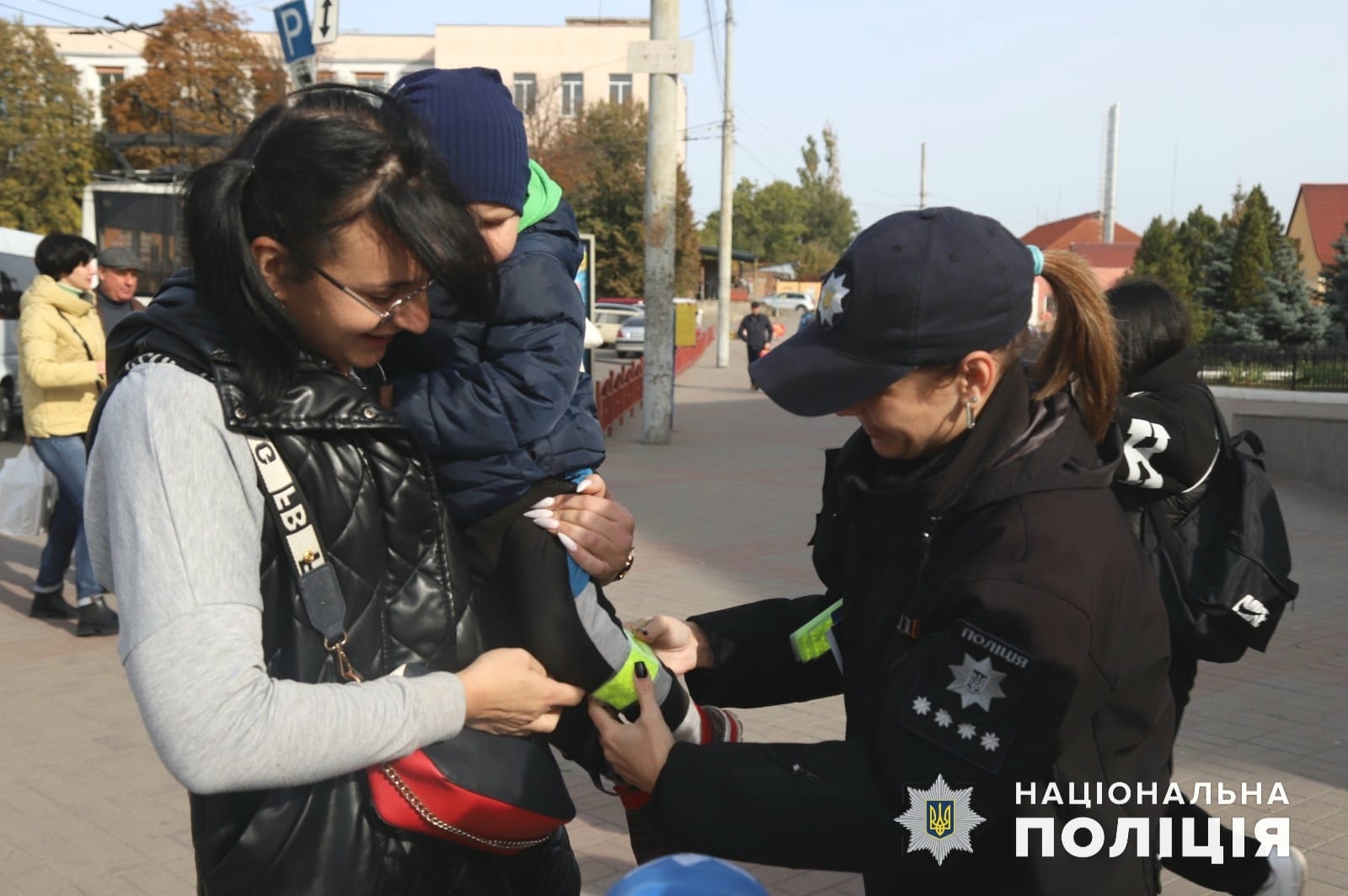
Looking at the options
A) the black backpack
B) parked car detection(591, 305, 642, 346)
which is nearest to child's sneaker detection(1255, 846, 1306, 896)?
the black backpack

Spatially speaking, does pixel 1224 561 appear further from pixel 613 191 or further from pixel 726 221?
pixel 613 191

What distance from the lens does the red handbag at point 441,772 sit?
5.42ft

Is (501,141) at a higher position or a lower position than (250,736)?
higher

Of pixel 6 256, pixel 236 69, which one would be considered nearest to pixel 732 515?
pixel 6 256

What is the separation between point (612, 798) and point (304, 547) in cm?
340

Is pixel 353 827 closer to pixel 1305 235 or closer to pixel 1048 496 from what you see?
pixel 1048 496

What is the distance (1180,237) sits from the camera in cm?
4141

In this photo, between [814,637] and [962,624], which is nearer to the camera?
[962,624]

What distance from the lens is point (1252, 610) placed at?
3.10 metres

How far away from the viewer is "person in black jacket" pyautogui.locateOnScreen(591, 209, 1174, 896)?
1.67 metres

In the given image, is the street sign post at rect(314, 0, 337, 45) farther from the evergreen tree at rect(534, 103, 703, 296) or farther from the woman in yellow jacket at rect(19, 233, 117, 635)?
the evergreen tree at rect(534, 103, 703, 296)

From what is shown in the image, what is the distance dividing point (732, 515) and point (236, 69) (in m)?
34.1

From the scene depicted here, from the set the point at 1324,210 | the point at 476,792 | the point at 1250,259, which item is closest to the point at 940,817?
the point at 476,792

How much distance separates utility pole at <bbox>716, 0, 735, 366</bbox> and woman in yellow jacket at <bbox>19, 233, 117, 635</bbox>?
26493 millimetres
